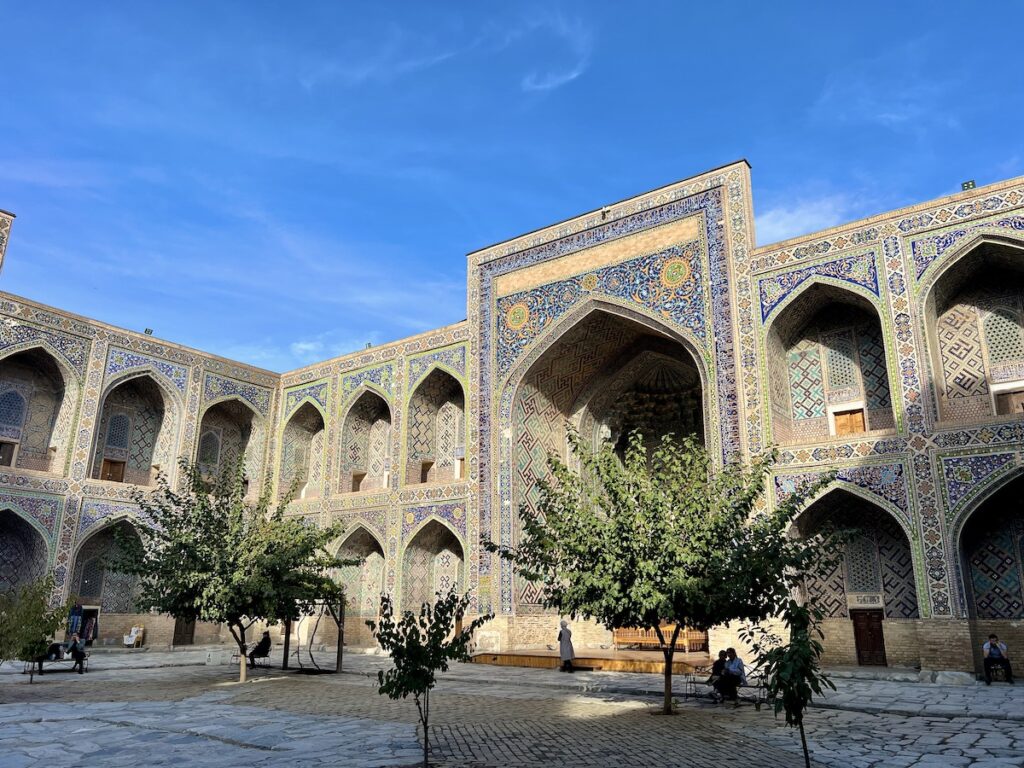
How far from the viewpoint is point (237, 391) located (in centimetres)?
2116

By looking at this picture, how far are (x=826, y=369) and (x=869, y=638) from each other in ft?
15.2

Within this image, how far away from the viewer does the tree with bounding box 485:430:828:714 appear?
7809mm

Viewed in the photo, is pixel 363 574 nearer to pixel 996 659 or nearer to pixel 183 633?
pixel 183 633

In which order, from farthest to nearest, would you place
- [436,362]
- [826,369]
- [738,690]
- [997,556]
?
[436,362] → [826,369] → [997,556] → [738,690]

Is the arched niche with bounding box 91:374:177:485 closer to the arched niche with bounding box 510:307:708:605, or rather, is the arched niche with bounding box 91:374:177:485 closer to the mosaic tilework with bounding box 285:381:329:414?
the mosaic tilework with bounding box 285:381:329:414

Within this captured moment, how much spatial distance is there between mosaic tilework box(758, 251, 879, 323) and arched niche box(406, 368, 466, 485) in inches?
301

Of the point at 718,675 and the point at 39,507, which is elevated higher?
the point at 39,507

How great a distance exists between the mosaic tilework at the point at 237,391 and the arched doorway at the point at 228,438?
21 centimetres

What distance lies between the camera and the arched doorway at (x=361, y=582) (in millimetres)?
18969

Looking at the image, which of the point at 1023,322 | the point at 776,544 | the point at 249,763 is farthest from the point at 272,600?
the point at 1023,322

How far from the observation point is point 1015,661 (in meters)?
12.1

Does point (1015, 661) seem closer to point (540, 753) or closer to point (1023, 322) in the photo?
point (1023, 322)

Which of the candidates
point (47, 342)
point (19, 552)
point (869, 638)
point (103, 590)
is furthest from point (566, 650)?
point (47, 342)

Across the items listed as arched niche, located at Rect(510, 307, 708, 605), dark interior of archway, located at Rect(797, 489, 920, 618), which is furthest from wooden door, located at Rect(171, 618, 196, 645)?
dark interior of archway, located at Rect(797, 489, 920, 618)
